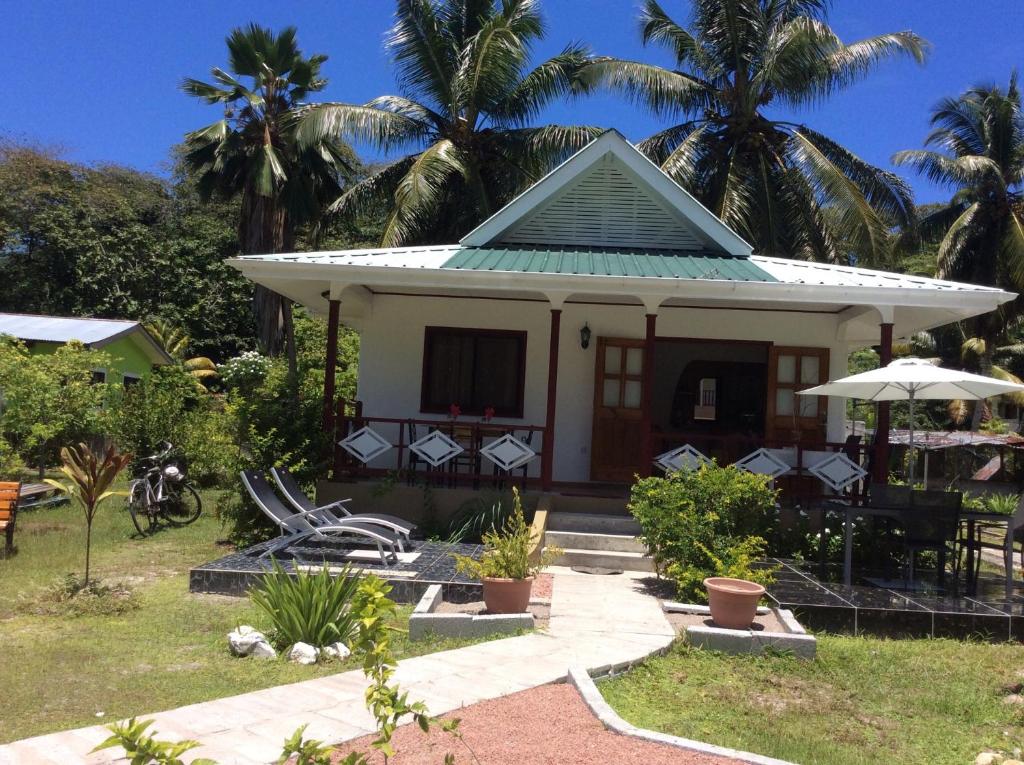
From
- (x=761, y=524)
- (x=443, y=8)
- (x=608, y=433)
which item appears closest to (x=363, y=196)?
(x=443, y=8)

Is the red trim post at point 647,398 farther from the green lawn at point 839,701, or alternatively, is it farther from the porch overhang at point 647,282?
the green lawn at point 839,701

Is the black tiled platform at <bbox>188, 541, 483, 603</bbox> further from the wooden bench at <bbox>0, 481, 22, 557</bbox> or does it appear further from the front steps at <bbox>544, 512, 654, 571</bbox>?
the wooden bench at <bbox>0, 481, 22, 557</bbox>

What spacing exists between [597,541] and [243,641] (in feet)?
16.5

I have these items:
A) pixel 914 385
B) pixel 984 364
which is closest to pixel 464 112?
pixel 914 385

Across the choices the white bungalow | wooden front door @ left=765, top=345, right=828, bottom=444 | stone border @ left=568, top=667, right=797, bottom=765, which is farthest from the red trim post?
stone border @ left=568, top=667, right=797, bottom=765

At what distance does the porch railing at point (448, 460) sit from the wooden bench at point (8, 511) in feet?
12.6

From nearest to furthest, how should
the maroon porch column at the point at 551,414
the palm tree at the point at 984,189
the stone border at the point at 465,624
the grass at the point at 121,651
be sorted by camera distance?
1. the grass at the point at 121,651
2. the stone border at the point at 465,624
3. the maroon porch column at the point at 551,414
4. the palm tree at the point at 984,189

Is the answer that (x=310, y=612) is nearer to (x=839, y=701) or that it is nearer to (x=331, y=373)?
(x=839, y=701)

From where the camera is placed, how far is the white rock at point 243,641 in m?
5.90

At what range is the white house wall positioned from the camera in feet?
41.8

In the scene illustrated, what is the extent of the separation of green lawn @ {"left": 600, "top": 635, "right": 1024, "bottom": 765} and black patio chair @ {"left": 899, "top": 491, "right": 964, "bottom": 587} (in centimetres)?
133

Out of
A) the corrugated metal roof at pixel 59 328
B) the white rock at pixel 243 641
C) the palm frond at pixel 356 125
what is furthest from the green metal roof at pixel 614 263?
the corrugated metal roof at pixel 59 328

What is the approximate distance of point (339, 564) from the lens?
861 centimetres

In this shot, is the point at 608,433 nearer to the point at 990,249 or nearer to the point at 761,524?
the point at 761,524
